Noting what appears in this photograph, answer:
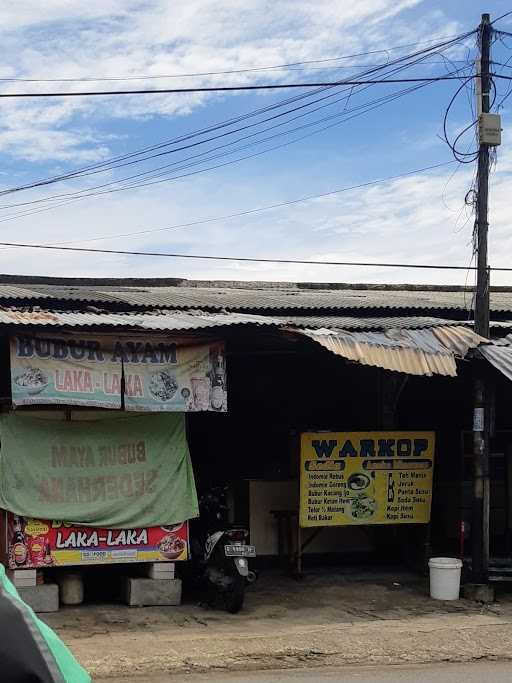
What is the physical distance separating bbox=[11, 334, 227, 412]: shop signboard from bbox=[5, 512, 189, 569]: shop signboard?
1.37 m

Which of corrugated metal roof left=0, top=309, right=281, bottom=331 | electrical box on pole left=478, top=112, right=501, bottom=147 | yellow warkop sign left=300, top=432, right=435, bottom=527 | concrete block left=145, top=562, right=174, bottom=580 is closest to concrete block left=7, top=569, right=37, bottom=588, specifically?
concrete block left=145, top=562, right=174, bottom=580

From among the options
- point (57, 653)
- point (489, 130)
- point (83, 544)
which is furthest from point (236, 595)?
point (57, 653)

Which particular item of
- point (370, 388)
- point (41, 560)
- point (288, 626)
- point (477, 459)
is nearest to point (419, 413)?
point (370, 388)

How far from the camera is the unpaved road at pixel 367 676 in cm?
725

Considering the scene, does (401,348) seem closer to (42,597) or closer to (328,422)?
(328,422)

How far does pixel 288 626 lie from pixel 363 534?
4.12 metres

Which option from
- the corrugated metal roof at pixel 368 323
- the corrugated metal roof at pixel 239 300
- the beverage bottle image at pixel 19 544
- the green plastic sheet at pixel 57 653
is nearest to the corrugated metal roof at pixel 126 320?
the corrugated metal roof at pixel 368 323

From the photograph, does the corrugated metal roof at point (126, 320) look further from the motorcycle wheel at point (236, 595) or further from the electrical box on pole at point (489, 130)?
the electrical box on pole at point (489, 130)

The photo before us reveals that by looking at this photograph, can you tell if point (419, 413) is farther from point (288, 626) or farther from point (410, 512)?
point (288, 626)

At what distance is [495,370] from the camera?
1124 centimetres

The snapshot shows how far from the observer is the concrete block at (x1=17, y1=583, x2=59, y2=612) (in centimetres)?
973

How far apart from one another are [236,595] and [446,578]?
8.55 ft

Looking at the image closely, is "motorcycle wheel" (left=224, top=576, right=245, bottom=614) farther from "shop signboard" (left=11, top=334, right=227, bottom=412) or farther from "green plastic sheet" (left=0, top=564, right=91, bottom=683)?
"green plastic sheet" (left=0, top=564, right=91, bottom=683)

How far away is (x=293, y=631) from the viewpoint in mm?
9000
